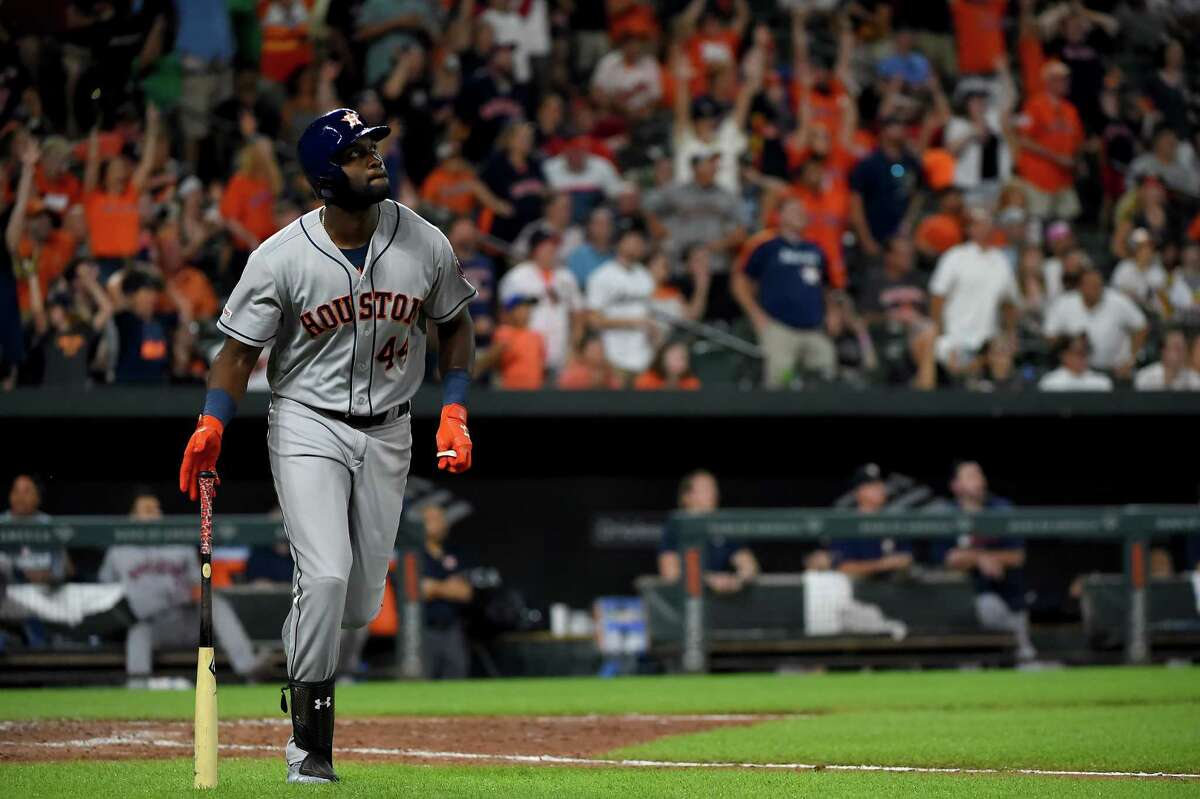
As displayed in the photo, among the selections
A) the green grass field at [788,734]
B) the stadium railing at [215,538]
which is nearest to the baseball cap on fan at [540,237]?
the stadium railing at [215,538]

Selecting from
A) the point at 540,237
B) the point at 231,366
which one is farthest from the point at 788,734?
the point at 540,237

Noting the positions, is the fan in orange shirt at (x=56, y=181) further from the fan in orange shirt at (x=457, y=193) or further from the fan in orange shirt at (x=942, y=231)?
the fan in orange shirt at (x=942, y=231)

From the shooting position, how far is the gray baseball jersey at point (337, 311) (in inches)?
186

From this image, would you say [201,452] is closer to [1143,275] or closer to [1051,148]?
[1143,275]

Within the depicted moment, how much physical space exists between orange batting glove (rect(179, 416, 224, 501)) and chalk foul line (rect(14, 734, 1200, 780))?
59.1 inches

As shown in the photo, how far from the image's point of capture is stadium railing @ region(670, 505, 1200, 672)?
10352 millimetres

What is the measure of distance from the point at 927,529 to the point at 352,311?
6.49 metres

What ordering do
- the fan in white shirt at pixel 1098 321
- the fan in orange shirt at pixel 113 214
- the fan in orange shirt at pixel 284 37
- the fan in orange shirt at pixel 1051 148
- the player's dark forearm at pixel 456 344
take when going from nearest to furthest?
1. the player's dark forearm at pixel 456 344
2. the fan in orange shirt at pixel 113 214
3. the fan in white shirt at pixel 1098 321
4. the fan in orange shirt at pixel 284 37
5. the fan in orange shirt at pixel 1051 148

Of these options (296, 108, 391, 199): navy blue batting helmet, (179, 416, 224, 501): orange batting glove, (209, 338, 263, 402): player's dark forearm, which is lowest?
(179, 416, 224, 501): orange batting glove

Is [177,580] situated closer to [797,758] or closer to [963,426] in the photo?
[797,758]

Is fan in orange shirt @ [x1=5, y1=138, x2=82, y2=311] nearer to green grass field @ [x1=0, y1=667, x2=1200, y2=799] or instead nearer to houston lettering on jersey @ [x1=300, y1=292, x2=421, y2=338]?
green grass field @ [x1=0, y1=667, x2=1200, y2=799]

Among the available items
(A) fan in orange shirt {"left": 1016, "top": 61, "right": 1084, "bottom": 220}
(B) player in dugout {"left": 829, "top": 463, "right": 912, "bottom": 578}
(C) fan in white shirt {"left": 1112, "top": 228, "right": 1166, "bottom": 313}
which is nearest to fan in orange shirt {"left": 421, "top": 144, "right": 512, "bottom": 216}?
(B) player in dugout {"left": 829, "top": 463, "right": 912, "bottom": 578}

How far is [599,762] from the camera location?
18.2 ft

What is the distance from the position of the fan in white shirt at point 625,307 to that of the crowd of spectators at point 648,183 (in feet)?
0.07
